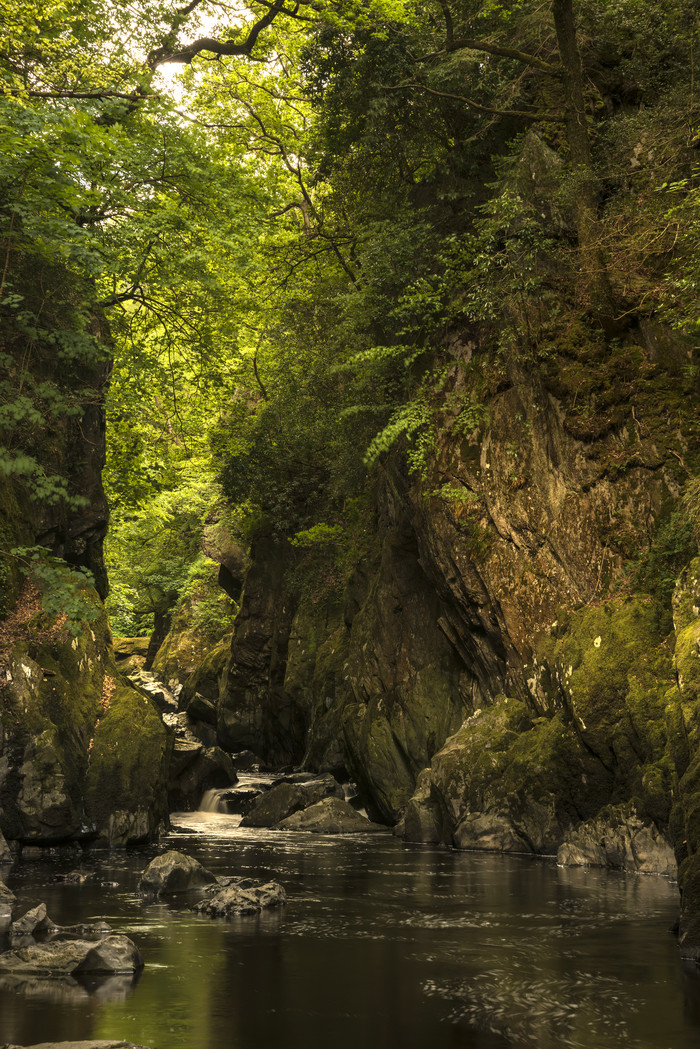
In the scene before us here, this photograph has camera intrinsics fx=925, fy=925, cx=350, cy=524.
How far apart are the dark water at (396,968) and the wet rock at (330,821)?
487 cm

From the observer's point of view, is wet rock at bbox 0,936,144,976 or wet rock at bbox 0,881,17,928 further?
wet rock at bbox 0,881,17,928

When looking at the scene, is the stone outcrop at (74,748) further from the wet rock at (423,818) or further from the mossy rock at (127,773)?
the wet rock at (423,818)

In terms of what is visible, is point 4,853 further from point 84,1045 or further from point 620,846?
point 84,1045

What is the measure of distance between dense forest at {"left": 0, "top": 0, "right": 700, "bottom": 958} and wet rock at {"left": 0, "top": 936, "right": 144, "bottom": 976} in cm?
573

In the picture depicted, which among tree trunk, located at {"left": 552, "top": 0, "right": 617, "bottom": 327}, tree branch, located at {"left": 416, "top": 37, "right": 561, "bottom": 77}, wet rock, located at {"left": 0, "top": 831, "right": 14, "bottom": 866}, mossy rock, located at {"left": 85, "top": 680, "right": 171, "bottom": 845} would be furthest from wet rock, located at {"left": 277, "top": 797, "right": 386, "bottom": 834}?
tree branch, located at {"left": 416, "top": 37, "right": 561, "bottom": 77}

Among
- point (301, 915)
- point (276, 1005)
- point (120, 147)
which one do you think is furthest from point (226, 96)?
point (276, 1005)

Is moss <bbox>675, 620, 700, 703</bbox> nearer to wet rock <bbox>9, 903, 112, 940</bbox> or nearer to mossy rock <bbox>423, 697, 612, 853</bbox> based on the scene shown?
mossy rock <bbox>423, 697, 612, 853</bbox>

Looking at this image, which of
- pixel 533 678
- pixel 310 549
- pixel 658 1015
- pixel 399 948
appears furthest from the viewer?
pixel 310 549

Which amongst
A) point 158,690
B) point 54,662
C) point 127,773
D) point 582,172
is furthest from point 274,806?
point 158,690

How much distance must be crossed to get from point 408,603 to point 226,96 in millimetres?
Result: 13844

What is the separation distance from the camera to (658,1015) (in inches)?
267

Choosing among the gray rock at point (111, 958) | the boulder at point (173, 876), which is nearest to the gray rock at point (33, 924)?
the gray rock at point (111, 958)

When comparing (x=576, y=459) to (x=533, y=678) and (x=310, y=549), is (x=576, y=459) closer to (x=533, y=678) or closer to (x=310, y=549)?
(x=533, y=678)

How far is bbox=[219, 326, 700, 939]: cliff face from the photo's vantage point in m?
13.0
